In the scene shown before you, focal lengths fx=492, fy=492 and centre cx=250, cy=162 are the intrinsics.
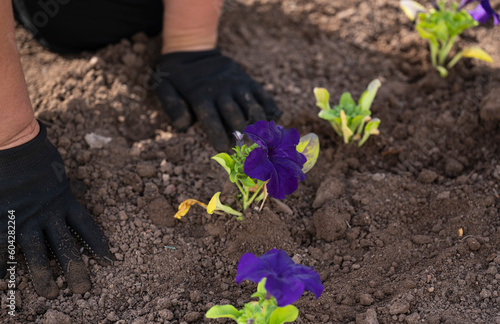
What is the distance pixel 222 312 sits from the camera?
146 cm

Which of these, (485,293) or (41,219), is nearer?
(485,293)

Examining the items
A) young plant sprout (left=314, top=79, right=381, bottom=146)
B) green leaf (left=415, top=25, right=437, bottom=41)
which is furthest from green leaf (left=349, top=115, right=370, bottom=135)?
green leaf (left=415, top=25, right=437, bottom=41)

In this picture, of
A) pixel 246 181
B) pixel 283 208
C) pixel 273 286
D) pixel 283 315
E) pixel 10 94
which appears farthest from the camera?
pixel 283 208

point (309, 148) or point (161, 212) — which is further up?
point (309, 148)

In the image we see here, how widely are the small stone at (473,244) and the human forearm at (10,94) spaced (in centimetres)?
171

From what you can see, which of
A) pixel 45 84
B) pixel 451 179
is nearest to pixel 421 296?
pixel 451 179

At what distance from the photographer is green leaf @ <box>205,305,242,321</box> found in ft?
4.73

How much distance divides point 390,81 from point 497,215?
1.02 m

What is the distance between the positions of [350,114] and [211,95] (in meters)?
0.70

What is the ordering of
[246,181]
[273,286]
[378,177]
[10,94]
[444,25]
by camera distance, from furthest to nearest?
[444,25]
[378,177]
[10,94]
[246,181]
[273,286]

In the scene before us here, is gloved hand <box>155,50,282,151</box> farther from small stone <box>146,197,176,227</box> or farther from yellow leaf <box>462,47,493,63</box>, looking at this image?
yellow leaf <box>462,47,493,63</box>

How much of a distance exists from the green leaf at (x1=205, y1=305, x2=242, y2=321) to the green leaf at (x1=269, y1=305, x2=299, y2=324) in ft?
0.36

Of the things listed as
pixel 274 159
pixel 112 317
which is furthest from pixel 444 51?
pixel 112 317

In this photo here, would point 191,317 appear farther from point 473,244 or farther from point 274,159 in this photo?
point 473,244
